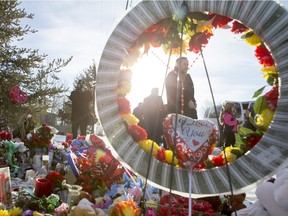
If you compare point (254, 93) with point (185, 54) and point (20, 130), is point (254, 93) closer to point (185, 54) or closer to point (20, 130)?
point (185, 54)

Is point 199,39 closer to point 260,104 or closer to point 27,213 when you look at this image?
point 260,104

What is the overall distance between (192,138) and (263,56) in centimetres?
54

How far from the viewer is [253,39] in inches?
78.6

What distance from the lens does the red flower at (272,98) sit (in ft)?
6.45

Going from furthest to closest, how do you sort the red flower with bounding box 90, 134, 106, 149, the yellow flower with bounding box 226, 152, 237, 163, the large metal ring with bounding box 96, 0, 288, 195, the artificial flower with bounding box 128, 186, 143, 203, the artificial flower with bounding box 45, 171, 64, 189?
the red flower with bounding box 90, 134, 106, 149
the artificial flower with bounding box 45, 171, 64, 189
the artificial flower with bounding box 128, 186, 143, 203
the yellow flower with bounding box 226, 152, 237, 163
the large metal ring with bounding box 96, 0, 288, 195

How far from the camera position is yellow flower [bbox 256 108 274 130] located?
1.97 meters

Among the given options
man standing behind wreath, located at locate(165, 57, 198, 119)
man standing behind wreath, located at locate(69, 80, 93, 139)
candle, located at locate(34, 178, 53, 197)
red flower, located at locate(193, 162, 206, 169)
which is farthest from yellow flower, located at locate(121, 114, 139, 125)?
man standing behind wreath, located at locate(69, 80, 93, 139)

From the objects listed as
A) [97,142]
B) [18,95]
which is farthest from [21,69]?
[97,142]

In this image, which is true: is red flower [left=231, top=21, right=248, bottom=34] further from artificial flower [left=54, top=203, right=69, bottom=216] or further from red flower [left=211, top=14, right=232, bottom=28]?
artificial flower [left=54, top=203, right=69, bottom=216]

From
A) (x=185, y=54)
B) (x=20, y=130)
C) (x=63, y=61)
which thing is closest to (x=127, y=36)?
(x=185, y=54)

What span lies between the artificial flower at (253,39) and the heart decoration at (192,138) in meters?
0.46

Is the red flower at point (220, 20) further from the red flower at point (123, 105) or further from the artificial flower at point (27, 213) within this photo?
the artificial flower at point (27, 213)

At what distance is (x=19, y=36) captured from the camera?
1241 centimetres

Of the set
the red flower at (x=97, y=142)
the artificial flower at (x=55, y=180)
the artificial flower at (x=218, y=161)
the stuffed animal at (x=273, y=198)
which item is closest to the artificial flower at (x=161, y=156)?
the artificial flower at (x=218, y=161)
